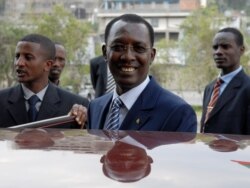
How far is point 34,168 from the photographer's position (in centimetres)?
176

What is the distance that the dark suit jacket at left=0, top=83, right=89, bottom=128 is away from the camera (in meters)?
4.07

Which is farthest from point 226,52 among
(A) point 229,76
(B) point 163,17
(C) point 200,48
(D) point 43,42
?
(B) point 163,17

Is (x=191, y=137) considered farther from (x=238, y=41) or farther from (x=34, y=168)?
(x=238, y=41)

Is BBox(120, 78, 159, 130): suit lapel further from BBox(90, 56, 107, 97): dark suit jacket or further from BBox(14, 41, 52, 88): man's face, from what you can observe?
BBox(90, 56, 107, 97): dark suit jacket

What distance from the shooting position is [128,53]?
9.87 ft

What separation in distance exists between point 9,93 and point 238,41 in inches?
96.9

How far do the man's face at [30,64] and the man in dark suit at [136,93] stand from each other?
1321 mm

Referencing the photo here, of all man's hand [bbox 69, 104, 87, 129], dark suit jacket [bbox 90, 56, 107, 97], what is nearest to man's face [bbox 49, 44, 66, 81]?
dark suit jacket [bbox 90, 56, 107, 97]

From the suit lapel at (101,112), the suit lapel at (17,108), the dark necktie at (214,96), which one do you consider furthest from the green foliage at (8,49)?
the suit lapel at (101,112)

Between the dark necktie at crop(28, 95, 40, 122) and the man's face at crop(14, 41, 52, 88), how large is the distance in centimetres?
12

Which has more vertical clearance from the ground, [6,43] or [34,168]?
[34,168]

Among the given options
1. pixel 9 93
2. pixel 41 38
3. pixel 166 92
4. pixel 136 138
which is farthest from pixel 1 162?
pixel 41 38

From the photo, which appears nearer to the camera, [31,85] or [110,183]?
[110,183]

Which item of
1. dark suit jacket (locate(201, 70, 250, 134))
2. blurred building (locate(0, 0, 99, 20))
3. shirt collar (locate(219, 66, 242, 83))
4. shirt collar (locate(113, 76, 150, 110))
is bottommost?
blurred building (locate(0, 0, 99, 20))
